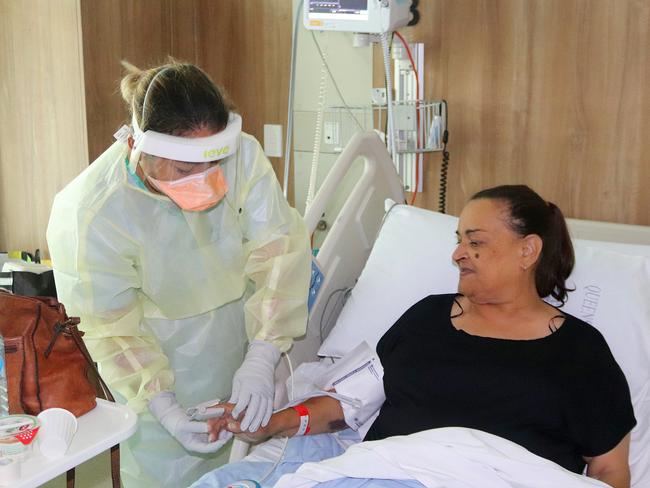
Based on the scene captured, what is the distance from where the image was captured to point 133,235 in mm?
1887

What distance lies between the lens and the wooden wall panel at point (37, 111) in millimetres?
3238

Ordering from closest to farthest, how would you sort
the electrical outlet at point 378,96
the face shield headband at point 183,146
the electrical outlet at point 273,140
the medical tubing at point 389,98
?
1. the face shield headband at point 183,146
2. the medical tubing at point 389,98
3. the electrical outlet at point 378,96
4. the electrical outlet at point 273,140

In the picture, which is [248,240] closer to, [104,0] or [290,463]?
[290,463]

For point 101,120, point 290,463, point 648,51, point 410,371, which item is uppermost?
point 648,51

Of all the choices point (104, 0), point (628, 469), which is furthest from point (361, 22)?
point (628, 469)

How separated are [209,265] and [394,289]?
0.56 meters

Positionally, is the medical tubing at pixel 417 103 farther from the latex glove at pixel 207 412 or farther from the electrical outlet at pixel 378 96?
the latex glove at pixel 207 412

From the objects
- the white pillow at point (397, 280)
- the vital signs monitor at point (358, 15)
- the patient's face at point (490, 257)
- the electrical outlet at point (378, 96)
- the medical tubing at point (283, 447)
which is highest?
the vital signs monitor at point (358, 15)

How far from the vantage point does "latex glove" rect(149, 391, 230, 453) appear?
6.05ft

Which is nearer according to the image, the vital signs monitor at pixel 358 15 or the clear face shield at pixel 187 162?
the clear face shield at pixel 187 162

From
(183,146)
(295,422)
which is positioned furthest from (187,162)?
(295,422)

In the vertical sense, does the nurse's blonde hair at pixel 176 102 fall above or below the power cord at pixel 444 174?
above

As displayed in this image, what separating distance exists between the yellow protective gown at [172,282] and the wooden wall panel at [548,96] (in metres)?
0.95

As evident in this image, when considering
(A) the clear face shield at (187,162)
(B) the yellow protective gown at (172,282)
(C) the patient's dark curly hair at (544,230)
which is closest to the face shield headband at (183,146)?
(A) the clear face shield at (187,162)
